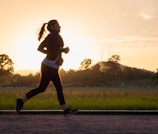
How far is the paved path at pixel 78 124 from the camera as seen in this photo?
7.53 meters

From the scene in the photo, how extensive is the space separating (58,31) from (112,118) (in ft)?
6.78

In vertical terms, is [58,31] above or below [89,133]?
above

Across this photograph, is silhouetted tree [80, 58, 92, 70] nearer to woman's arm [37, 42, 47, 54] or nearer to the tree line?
the tree line

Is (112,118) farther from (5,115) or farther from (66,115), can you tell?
(5,115)

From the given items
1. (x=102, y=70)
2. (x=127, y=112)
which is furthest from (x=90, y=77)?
(x=127, y=112)

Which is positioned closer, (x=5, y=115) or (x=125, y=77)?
(x=5, y=115)

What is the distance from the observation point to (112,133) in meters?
7.30

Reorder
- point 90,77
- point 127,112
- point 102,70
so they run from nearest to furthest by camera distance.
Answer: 1. point 127,112
2. point 90,77
3. point 102,70

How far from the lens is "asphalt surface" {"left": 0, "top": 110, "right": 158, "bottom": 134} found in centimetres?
755

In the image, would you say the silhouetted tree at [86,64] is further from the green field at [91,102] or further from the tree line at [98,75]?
the green field at [91,102]

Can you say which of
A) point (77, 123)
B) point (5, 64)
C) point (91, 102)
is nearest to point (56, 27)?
point (77, 123)

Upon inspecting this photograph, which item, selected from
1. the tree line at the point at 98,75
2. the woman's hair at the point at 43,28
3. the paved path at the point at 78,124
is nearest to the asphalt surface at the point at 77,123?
the paved path at the point at 78,124

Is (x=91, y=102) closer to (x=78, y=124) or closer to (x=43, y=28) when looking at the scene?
(x=43, y=28)

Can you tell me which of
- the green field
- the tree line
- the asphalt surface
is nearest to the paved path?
the asphalt surface
